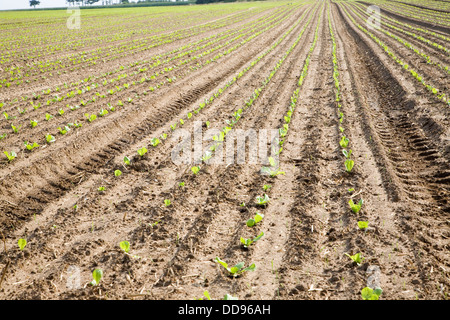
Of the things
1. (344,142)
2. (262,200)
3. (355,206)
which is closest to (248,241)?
(262,200)

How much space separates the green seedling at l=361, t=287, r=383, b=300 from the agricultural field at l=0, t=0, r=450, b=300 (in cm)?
2

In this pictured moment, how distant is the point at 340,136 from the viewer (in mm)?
6879

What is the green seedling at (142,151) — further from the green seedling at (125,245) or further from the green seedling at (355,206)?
the green seedling at (355,206)

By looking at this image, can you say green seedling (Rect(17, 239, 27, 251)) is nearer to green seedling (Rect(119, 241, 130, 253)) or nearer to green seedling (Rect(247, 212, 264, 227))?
green seedling (Rect(119, 241, 130, 253))

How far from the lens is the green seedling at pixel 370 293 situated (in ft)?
9.83

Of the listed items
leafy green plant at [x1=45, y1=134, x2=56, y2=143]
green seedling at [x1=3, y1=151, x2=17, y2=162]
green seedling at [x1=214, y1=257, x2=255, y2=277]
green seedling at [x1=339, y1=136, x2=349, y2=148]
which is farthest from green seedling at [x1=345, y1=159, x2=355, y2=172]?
green seedling at [x1=3, y1=151, x2=17, y2=162]

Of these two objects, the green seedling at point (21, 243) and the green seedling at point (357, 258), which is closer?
the green seedling at point (357, 258)

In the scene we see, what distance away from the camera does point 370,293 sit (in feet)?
9.89

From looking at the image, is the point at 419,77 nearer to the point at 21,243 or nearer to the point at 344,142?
the point at 344,142

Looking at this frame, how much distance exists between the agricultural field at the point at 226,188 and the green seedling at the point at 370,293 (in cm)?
2

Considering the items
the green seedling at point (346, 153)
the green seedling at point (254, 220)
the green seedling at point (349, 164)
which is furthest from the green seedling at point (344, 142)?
the green seedling at point (254, 220)

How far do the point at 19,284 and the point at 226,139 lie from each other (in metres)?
4.47
